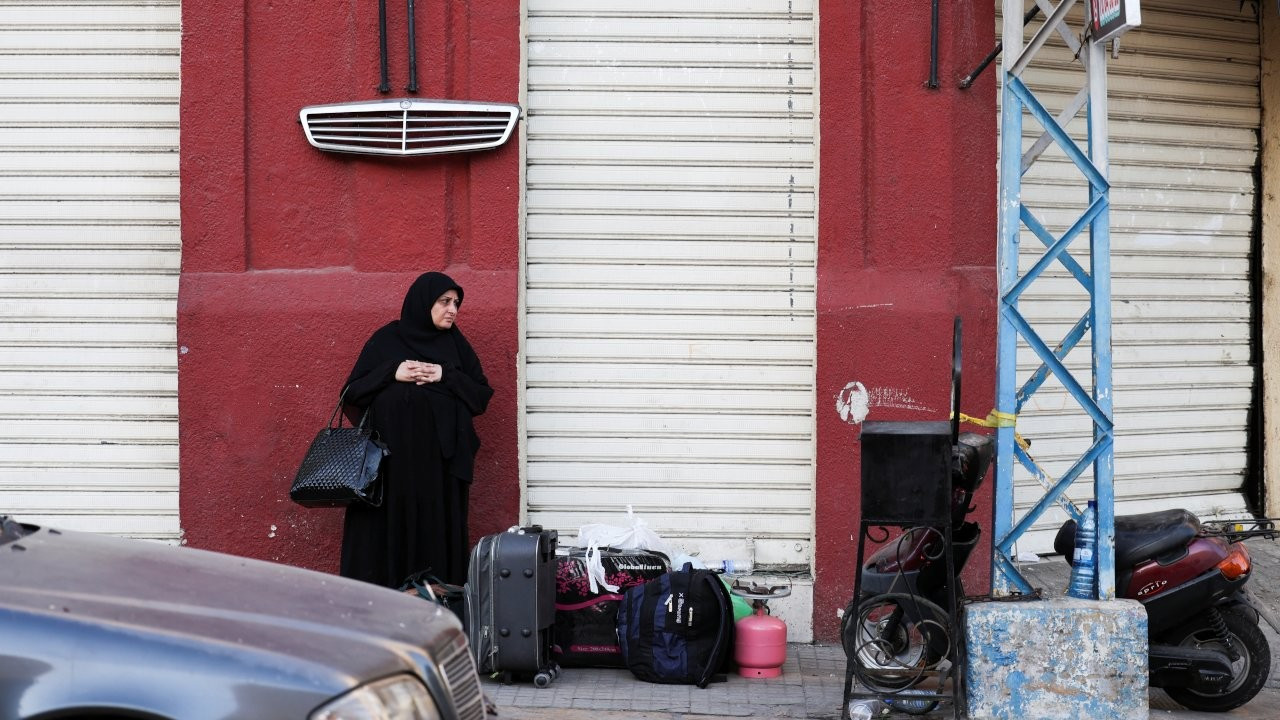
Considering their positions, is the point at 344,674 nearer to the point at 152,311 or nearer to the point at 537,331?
the point at 537,331

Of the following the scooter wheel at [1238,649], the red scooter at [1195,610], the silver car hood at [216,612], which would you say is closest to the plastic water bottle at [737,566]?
the red scooter at [1195,610]

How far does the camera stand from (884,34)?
283 inches

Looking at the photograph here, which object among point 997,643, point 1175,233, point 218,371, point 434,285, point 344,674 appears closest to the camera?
point 344,674

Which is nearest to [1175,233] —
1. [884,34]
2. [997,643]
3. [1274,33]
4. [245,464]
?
[1274,33]

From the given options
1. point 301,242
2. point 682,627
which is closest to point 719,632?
point 682,627

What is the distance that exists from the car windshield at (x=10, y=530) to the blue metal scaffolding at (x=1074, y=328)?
12.8 feet

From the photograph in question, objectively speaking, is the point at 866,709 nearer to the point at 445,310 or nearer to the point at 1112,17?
the point at 445,310

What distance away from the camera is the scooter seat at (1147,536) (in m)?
5.73

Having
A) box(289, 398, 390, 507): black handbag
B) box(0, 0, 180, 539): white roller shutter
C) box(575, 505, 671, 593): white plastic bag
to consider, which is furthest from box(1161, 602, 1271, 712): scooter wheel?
box(0, 0, 180, 539): white roller shutter

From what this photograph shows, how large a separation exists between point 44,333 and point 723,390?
4.03 meters

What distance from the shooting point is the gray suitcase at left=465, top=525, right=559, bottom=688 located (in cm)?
617

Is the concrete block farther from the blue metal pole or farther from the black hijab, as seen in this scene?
the black hijab

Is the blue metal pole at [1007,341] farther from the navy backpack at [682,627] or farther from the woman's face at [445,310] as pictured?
the woman's face at [445,310]

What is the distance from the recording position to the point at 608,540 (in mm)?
6742
